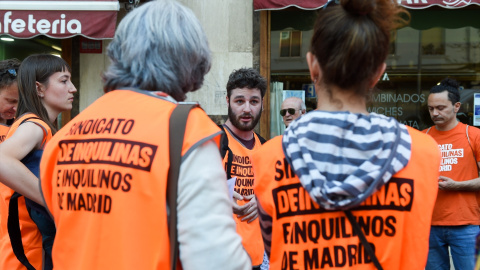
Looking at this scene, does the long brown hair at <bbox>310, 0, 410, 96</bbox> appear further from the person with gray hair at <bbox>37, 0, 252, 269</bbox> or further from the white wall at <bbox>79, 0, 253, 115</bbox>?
the white wall at <bbox>79, 0, 253, 115</bbox>

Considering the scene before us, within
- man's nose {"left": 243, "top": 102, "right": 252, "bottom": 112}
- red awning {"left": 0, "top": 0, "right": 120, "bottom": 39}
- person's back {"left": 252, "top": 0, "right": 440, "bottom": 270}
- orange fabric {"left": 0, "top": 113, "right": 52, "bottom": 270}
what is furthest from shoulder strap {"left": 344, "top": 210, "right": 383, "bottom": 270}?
red awning {"left": 0, "top": 0, "right": 120, "bottom": 39}

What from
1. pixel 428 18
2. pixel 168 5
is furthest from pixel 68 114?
pixel 168 5

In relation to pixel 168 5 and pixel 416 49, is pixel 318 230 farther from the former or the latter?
pixel 416 49

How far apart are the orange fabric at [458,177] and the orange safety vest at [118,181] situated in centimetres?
405

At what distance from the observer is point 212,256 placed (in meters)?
1.44

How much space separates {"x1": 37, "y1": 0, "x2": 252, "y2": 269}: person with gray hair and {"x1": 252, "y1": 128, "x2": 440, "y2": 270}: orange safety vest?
0.82ft

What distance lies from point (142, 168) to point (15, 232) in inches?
60.6

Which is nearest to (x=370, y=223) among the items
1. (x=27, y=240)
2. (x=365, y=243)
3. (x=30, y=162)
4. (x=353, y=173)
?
(x=365, y=243)

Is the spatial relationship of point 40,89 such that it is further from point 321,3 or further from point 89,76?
point 89,76

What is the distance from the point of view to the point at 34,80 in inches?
118

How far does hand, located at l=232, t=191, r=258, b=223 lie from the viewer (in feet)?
11.6

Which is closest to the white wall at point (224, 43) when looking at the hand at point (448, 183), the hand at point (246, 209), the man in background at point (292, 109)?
the man in background at point (292, 109)

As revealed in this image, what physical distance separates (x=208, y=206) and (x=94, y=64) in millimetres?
6017

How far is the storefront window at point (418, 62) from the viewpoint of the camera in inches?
276
